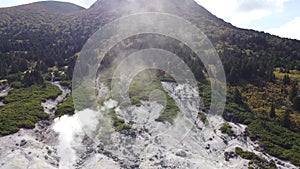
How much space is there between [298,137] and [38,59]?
59.1 metres

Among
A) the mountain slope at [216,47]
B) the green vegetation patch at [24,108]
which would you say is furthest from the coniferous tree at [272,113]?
the green vegetation patch at [24,108]

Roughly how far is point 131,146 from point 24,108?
15.8 metres

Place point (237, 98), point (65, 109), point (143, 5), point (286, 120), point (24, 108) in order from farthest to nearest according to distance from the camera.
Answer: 1. point (143, 5)
2. point (237, 98)
3. point (65, 109)
4. point (286, 120)
5. point (24, 108)

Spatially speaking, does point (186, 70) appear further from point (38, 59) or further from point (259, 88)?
point (38, 59)

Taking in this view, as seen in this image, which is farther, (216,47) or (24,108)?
(216,47)

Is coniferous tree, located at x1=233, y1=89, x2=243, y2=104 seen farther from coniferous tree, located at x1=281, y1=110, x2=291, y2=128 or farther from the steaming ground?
coniferous tree, located at x1=281, y1=110, x2=291, y2=128

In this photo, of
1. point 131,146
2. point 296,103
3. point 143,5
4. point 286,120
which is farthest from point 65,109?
point 143,5

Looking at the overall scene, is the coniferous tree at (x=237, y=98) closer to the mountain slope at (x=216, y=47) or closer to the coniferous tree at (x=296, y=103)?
the mountain slope at (x=216, y=47)

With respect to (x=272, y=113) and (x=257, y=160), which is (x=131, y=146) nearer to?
(x=257, y=160)

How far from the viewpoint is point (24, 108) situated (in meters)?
42.0

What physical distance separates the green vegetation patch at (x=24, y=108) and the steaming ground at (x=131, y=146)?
1292 millimetres

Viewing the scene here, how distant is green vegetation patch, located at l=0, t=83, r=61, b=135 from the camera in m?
36.2

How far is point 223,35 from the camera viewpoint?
4301 inches

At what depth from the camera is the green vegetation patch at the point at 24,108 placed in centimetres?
3616
